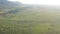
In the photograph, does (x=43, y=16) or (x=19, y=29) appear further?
(x=43, y=16)

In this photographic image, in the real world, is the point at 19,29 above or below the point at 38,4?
below

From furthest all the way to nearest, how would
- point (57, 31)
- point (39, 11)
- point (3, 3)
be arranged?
point (3, 3), point (39, 11), point (57, 31)

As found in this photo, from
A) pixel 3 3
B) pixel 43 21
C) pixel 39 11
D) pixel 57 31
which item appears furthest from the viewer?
pixel 3 3

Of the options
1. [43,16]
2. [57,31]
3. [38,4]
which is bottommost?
[57,31]

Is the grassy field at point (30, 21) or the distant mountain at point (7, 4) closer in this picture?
the grassy field at point (30, 21)

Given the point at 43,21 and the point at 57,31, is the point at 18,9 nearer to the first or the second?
the point at 43,21

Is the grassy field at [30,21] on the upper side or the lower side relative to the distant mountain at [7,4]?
lower

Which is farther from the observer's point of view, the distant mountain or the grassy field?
the distant mountain

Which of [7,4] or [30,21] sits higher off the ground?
[7,4]

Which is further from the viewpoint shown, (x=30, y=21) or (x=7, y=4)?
(x=7, y=4)

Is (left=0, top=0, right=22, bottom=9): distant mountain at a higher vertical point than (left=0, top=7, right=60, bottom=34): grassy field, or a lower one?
higher

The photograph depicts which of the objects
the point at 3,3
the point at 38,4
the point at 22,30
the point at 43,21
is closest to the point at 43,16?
the point at 43,21
